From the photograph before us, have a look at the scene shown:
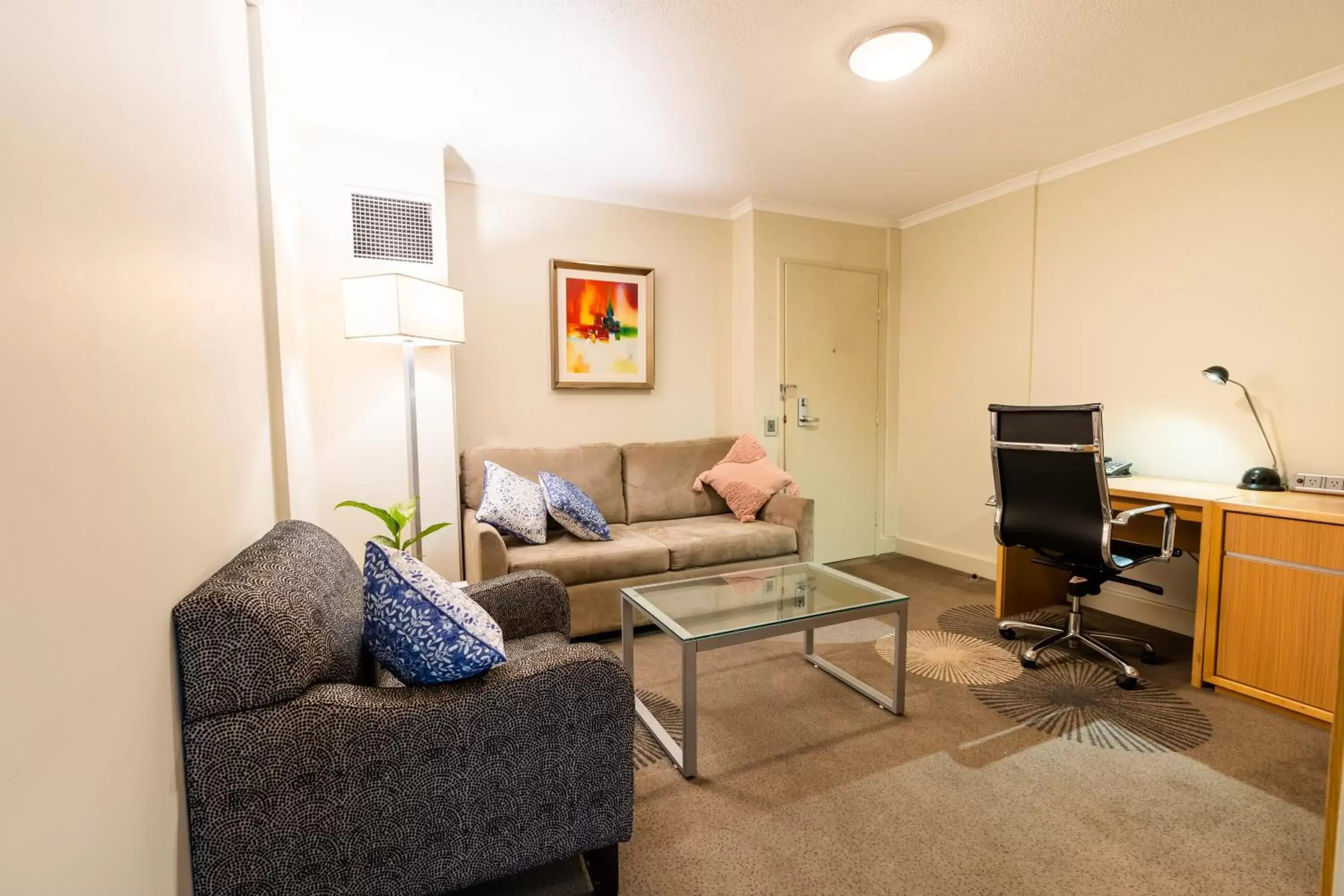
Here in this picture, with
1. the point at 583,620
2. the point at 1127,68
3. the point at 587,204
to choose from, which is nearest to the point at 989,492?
the point at 1127,68

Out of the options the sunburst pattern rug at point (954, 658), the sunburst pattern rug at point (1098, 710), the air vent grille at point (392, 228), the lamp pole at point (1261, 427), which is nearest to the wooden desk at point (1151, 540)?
the lamp pole at point (1261, 427)

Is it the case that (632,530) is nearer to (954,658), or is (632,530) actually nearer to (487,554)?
(487,554)

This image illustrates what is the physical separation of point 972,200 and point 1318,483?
2388 mm

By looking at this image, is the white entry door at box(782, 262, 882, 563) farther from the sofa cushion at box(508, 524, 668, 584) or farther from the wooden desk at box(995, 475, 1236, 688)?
the sofa cushion at box(508, 524, 668, 584)

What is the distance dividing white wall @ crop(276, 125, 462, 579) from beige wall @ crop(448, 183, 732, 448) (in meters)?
0.30

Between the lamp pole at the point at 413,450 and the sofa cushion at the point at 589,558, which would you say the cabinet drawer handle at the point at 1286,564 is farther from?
the lamp pole at the point at 413,450

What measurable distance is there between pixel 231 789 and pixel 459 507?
2348 millimetres

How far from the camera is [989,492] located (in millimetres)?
3812

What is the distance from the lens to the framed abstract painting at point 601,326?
12.1 ft

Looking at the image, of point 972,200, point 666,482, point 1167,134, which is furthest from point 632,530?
point 1167,134

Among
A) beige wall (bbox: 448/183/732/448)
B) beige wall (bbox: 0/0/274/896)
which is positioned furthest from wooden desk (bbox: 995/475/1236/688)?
beige wall (bbox: 0/0/274/896)

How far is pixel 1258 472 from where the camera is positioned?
2.60m

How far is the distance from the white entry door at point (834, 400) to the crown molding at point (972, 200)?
1.52 ft

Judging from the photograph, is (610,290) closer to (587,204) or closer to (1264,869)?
(587,204)
